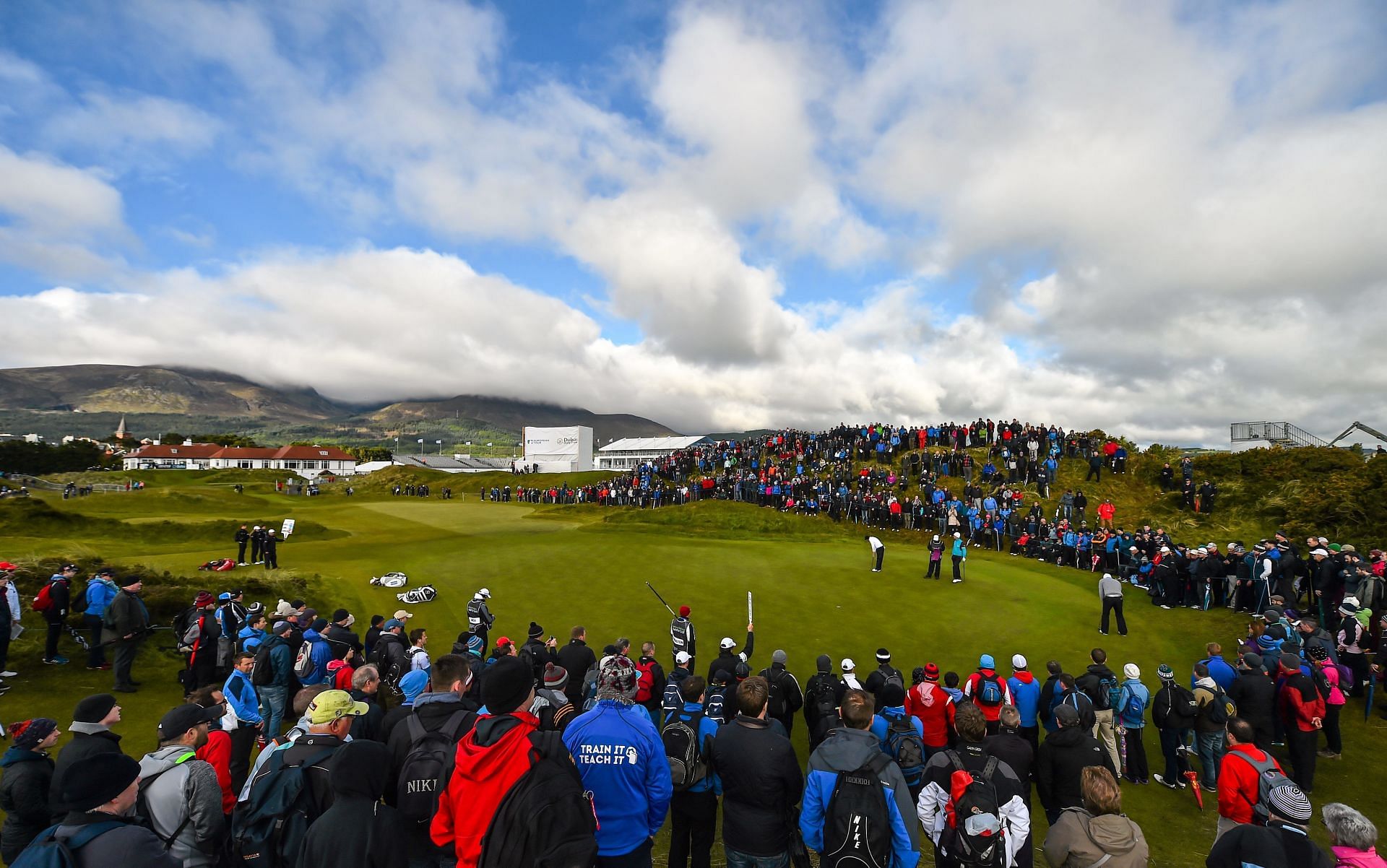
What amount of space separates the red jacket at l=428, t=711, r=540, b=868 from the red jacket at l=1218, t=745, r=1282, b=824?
22.8 ft

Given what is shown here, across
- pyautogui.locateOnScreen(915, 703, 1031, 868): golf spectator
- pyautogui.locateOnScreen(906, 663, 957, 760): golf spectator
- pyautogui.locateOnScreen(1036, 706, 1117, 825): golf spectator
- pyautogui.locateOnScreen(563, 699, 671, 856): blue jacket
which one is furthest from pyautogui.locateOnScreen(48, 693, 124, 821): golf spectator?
pyautogui.locateOnScreen(1036, 706, 1117, 825): golf spectator

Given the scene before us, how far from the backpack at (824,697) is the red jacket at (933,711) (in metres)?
1.12

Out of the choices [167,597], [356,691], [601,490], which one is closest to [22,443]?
[601,490]

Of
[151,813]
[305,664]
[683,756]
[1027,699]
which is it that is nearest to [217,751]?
[151,813]

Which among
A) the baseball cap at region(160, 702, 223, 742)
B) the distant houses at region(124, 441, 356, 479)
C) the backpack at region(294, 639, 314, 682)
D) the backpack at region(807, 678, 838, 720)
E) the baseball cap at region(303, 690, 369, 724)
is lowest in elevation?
the distant houses at region(124, 441, 356, 479)

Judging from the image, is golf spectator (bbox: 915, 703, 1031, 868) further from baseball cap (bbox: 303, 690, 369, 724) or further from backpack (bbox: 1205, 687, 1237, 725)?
backpack (bbox: 1205, 687, 1237, 725)

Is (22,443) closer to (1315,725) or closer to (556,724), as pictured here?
(556,724)

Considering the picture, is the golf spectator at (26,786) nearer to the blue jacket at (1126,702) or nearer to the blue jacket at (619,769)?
the blue jacket at (619,769)

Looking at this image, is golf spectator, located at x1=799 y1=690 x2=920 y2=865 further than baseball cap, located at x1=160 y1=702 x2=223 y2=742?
No

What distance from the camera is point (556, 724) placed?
6332 millimetres

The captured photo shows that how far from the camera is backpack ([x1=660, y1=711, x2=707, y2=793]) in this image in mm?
5996

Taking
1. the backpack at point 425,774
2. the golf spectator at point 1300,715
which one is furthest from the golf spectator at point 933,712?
the backpack at point 425,774

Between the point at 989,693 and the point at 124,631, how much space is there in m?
15.9

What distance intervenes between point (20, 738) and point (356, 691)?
8.97 feet
